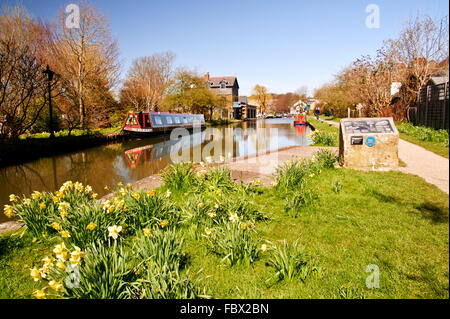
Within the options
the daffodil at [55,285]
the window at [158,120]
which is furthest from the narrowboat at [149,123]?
the daffodil at [55,285]

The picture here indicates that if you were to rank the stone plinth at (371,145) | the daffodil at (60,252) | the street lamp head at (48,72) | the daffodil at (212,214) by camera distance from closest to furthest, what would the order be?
the daffodil at (60,252), the daffodil at (212,214), the stone plinth at (371,145), the street lamp head at (48,72)

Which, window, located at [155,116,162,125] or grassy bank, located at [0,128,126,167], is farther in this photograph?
window, located at [155,116,162,125]

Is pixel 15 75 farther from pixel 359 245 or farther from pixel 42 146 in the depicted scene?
pixel 359 245

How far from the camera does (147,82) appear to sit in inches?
1250

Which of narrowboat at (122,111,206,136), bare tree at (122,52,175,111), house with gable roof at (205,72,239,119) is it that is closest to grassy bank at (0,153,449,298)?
narrowboat at (122,111,206,136)

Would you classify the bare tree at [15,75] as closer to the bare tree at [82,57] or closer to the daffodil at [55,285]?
the bare tree at [82,57]

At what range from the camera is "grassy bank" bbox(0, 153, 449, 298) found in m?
2.08

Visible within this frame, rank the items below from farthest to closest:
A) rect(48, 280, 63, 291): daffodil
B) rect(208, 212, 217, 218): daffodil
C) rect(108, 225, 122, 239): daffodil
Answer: rect(208, 212, 217, 218): daffodil → rect(108, 225, 122, 239): daffodil → rect(48, 280, 63, 291): daffodil

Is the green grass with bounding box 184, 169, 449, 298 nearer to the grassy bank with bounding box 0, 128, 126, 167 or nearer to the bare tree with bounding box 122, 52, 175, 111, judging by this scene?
the grassy bank with bounding box 0, 128, 126, 167

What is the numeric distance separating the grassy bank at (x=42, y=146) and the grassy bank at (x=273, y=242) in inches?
353

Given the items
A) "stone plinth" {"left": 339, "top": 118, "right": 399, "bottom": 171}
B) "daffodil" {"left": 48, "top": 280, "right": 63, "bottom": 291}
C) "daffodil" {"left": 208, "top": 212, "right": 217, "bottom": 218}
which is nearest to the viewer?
"daffodil" {"left": 48, "top": 280, "right": 63, "bottom": 291}

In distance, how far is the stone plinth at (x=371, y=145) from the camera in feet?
17.8

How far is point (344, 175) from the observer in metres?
5.07

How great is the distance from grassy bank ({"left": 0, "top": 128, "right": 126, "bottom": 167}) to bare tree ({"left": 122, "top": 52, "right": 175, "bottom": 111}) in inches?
503
